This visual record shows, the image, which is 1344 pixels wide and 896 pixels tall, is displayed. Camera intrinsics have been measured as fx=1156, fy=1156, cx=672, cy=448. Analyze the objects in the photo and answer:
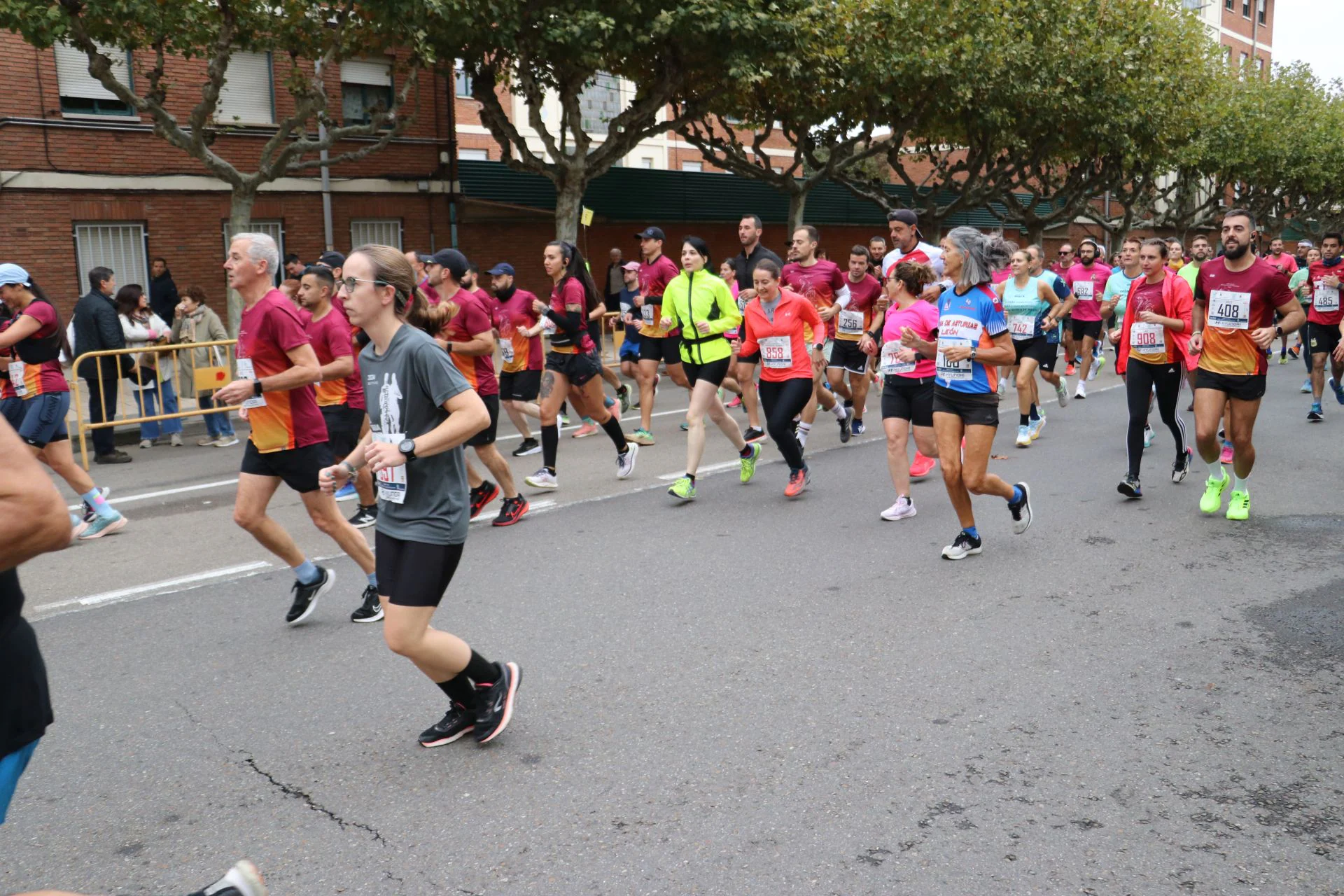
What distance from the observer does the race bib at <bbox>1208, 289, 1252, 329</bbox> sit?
7539 mm

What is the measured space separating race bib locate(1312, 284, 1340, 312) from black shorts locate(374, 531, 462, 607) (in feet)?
37.8

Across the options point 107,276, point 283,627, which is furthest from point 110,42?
point 283,627

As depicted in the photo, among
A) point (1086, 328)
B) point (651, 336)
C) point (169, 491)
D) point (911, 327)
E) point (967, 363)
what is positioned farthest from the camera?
point (1086, 328)

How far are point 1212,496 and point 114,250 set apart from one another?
18584mm

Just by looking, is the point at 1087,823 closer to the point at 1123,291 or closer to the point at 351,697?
the point at 351,697

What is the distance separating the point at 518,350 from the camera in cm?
1023

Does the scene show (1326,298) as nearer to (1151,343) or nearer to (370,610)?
(1151,343)

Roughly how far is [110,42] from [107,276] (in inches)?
184

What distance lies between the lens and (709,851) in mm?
3443

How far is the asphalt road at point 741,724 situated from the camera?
3422mm

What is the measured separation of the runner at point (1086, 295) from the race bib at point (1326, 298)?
2.32m

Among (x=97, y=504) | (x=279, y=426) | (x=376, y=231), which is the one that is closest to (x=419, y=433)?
(x=279, y=426)

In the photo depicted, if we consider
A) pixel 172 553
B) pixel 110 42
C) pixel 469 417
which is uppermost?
pixel 110 42

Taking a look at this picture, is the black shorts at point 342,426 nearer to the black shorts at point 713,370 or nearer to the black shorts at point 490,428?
the black shorts at point 490,428
